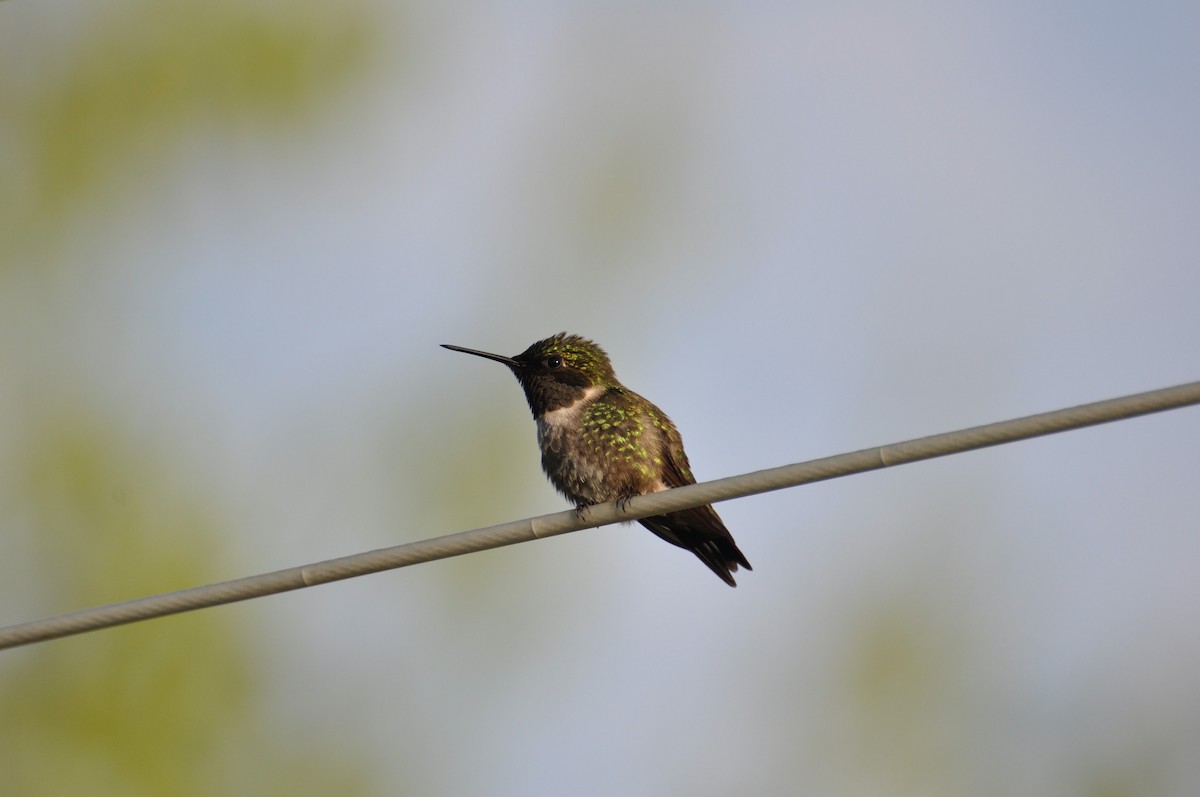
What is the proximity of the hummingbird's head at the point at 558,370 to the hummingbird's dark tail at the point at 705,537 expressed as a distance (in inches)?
42.3

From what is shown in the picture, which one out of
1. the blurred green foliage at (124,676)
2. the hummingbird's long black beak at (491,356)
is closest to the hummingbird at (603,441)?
the hummingbird's long black beak at (491,356)

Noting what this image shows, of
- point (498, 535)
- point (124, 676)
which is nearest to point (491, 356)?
point (498, 535)

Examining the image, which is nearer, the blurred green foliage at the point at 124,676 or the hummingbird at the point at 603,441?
the hummingbird at the point at 603,441

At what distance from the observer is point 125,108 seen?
20938 millimetres

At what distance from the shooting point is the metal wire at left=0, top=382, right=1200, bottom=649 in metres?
3.82

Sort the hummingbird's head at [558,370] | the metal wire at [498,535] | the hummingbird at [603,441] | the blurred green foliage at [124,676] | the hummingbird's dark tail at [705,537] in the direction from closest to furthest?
the metal wire at [498,535] < the hummingbird's dark tail at [705,537] < the hummingbird at [603,441] < the hummingbird's head at [558,370] < the blurred green foliage at [124,676]

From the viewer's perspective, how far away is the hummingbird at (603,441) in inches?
289

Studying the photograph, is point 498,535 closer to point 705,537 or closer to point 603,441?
point 705,537

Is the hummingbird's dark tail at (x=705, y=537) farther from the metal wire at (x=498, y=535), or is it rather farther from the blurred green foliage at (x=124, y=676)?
the blurred green foliage at (x=124, y=676)

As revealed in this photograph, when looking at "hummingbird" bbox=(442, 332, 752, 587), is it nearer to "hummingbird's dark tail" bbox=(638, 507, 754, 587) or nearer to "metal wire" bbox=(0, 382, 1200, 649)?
"hummingbird's dark tail" bbox=(638, 507, 754, 587)

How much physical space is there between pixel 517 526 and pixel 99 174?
17.5 metres

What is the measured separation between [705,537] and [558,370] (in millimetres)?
1638

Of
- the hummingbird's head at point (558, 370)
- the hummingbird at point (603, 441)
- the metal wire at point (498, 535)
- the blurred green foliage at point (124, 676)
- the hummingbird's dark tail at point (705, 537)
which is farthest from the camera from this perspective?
the blurred green foliage at point (124, 676)

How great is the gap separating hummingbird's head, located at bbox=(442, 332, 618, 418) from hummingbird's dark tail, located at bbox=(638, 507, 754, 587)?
3.52 feet
